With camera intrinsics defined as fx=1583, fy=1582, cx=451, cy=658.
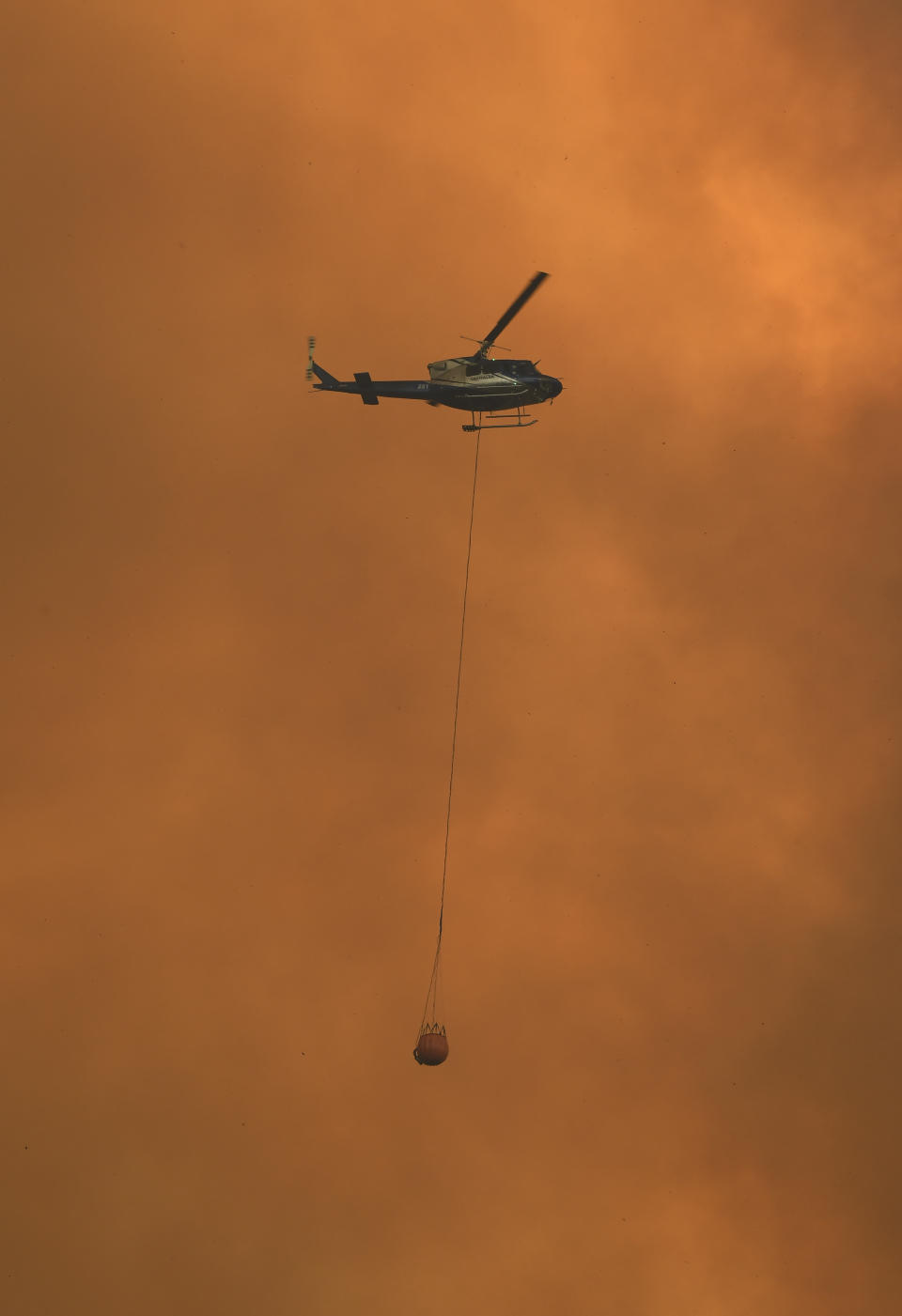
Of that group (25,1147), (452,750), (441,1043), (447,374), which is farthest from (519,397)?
(25,1147)

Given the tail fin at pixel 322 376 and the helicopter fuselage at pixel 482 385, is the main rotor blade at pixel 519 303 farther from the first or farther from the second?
the tail fin at pixel 322 376

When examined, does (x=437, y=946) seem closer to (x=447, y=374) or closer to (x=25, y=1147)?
(x=25, y=1147)

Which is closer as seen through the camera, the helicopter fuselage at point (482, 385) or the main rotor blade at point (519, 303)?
the main rotor blade at point (519, 303)

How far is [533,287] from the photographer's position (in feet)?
105

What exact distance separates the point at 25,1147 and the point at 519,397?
25.7m

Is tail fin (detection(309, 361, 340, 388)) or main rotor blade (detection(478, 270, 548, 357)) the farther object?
tail fin (detection(309, 361, 340, 388))

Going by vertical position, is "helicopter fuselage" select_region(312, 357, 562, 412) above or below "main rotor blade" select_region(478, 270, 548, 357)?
below

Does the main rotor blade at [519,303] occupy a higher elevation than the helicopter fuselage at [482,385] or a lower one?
higher

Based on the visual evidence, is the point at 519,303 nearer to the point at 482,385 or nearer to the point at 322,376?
the point at 482,385

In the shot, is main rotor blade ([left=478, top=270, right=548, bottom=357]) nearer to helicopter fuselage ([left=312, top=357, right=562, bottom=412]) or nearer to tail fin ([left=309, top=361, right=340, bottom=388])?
helicopter fuselage ([left=312, top=357, right=562, bottom=412])

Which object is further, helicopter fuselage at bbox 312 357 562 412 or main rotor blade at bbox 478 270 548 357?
helicopter fuselage at bbox 312 357 562 412

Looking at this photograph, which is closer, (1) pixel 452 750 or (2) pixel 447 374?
(2) pixel 447 374

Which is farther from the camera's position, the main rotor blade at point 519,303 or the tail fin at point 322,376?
the tail fin at point 322,376

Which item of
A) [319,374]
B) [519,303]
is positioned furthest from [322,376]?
[519,303]
